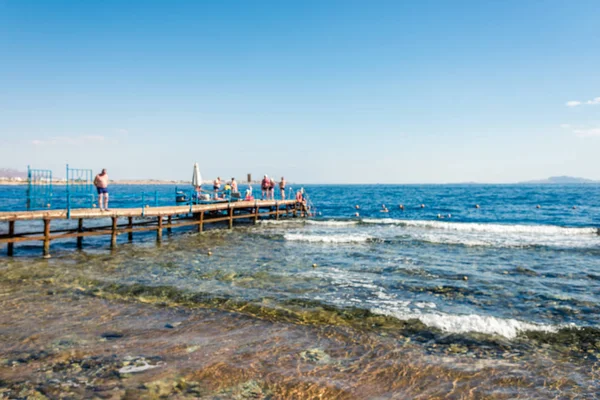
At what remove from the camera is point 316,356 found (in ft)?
23.3

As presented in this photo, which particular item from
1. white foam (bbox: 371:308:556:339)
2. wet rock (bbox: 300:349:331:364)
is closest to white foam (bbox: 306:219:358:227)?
white foam (bbox: 371:308:556:339)

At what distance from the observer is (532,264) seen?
1644 centimetres

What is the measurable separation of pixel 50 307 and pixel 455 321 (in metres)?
9.79

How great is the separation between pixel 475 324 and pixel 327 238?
14558mm

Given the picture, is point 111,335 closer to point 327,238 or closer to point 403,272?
point 403,272

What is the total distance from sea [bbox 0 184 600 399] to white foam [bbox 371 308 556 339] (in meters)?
0.05

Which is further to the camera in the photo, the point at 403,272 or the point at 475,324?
the point at 403,272

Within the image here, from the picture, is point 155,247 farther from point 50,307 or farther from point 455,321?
point 455,321

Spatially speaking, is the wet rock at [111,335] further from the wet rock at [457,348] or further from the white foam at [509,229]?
the white foam at [509,229]

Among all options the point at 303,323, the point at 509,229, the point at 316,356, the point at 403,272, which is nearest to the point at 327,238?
the point at 403,272

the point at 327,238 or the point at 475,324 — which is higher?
the point at 327,238

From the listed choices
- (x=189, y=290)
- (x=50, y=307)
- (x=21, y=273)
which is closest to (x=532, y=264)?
(x=189, y=290)

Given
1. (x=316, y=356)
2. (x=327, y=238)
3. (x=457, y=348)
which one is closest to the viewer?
(x=316, y=356)

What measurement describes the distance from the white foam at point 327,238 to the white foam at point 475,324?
1312cm
